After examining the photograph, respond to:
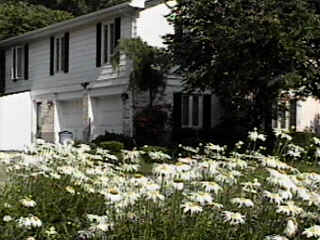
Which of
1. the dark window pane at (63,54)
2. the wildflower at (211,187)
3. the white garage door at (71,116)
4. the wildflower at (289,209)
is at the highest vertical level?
the dark window pane at (63,54)

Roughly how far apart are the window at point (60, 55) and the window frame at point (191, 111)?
586 cm

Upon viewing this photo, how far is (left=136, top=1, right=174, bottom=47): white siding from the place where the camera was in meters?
21.1

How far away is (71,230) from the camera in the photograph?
5.48 m

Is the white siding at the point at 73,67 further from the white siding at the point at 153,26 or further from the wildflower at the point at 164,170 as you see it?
the wildflower at the point at 164,170

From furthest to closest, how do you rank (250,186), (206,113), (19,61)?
(19,61)
(206,113)
(250,186)

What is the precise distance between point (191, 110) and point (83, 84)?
4.32 meters

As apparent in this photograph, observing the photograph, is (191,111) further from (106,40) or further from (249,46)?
(249,46)

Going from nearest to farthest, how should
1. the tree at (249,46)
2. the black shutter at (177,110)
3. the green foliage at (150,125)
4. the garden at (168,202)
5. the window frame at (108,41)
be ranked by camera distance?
the garden at (168,202), the tree at (249,46), the green foliage at (150,125), the black shutter at (177,110), the window frame at (108,41)

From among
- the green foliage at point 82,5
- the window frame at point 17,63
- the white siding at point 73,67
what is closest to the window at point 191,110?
the white siding at point 73,67

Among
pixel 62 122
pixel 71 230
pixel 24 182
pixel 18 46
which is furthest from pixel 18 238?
pixel 18 46

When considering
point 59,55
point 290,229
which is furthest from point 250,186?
point 59,55

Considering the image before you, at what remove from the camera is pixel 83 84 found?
23.6 metres

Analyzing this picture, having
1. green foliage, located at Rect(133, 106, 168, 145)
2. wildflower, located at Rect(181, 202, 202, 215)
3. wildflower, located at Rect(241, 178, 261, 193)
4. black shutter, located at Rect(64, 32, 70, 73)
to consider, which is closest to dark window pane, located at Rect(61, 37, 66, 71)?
black shutter, located at Rect(64, 32, 70, 73)

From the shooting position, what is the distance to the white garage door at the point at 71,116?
2489 cm
